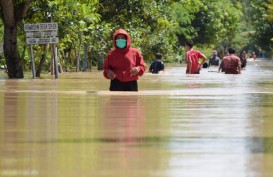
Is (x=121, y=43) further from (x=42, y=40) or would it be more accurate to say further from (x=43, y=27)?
(x=42, y=40)

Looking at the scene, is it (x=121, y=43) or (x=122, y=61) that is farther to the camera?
(x=122, y=61)

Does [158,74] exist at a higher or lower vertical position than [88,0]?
lower

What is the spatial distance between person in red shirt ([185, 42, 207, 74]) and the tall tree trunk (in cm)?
546

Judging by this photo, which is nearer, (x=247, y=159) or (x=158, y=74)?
(x=247, y=159)

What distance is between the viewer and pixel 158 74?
38.1 meters

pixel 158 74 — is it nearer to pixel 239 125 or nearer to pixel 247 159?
pixel 239 125

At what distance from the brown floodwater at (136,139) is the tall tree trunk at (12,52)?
1801 centimetres

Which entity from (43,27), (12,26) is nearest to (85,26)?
(43,27)

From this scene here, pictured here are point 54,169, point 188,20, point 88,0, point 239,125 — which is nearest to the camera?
point 54,169

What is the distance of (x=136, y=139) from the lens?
912cm

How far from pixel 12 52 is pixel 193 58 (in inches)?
231

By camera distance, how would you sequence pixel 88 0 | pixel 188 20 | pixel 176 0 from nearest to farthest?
pixel 88 0 → pixel 176 0 → pixel 188 20

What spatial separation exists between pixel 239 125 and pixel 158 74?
2716 cm

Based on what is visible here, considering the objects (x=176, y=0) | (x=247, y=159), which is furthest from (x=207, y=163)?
(x=176, y=0)
